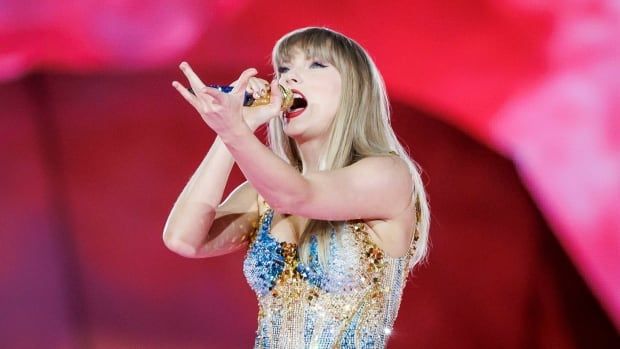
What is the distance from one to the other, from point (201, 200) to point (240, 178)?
82 centimetres

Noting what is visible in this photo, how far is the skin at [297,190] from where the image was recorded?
114 centimetres

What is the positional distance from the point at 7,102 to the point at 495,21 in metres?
1.23

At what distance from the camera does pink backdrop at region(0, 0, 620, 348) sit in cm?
206

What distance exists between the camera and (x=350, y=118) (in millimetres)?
1385

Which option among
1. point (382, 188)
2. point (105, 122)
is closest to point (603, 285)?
point (382, 188)

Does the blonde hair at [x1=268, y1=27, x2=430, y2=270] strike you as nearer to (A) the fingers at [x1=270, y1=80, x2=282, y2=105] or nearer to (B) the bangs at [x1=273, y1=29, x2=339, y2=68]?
(B) the bangs at [x1=273, y1=29, x2=339, y2=68]

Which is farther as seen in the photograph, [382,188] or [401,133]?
[401,133]

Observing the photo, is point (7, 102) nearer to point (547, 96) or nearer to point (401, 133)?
point (401, 133)

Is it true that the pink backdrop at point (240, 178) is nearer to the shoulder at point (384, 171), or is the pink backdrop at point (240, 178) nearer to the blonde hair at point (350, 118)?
the blonde hair at point (350, 118)

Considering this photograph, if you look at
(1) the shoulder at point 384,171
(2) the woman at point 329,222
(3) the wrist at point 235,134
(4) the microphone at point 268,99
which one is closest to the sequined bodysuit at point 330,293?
(2) the woman at point 329,222

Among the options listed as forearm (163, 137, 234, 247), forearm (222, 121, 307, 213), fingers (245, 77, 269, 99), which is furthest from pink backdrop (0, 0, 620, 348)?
forearm (222, 121, 307, 213)

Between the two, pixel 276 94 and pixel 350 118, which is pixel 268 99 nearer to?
pixel 276 94

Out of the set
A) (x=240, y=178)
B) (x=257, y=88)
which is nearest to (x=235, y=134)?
(x=257, y=88)

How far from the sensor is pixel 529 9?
6.75 ft
